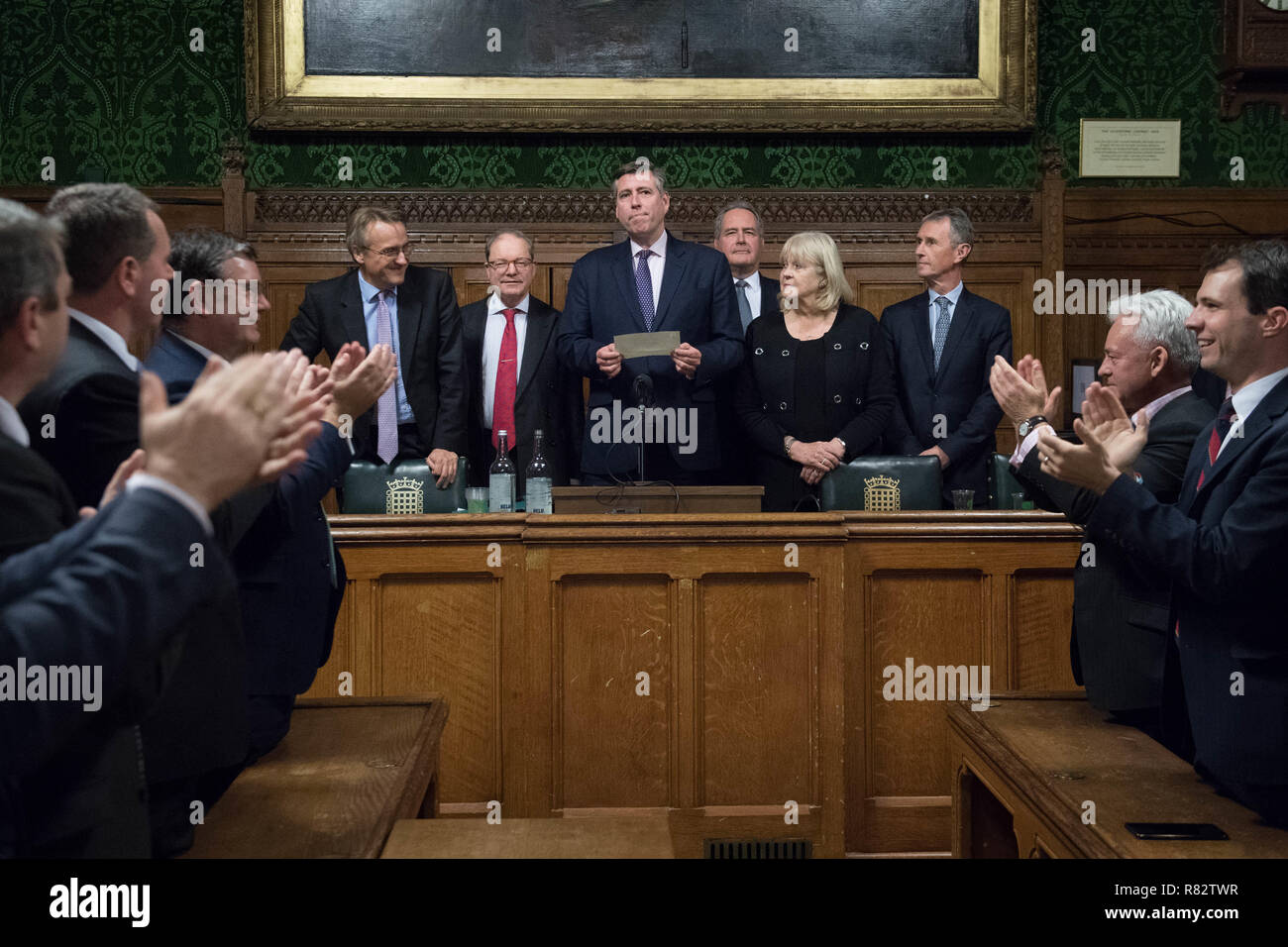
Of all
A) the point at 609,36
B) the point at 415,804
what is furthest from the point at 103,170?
the point at 415,804

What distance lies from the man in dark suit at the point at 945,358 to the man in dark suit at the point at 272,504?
2.74 metres

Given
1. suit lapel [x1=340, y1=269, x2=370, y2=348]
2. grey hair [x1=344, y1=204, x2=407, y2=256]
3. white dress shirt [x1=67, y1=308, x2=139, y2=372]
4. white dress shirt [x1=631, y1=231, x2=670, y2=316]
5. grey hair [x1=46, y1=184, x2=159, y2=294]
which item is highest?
grey hair [x1=344, y1=204, x2=407, y2=256]

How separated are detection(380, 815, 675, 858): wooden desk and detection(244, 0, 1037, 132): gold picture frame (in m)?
4.96

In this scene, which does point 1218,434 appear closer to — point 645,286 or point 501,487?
point 501,487

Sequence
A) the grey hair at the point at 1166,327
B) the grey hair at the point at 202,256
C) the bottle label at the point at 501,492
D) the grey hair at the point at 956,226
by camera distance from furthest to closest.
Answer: the grey hair at the point at 956,226
the bottle label at the point at 501,492
the grey hair at the point at 1166,327
the grey hair at the point at 202,256

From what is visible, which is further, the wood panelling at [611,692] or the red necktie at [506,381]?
the red necktie at [506,381]

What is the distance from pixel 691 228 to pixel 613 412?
2.45m

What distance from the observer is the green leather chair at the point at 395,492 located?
13.1ft

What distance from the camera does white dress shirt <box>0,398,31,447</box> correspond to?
1195 millimetres

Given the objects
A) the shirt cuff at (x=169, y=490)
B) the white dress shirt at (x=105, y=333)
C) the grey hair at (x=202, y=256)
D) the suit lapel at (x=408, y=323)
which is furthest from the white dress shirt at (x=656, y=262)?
the shirt cuff at (x=169, y=490)

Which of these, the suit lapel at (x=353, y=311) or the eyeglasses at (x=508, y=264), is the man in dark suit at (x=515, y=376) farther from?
the suit lapel at (x=353, y=311)

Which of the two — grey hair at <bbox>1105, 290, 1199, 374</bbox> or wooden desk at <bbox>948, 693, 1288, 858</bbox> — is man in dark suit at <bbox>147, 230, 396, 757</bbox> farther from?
grey hair at <bbox>1105, 290, 1199, 374</bbox>

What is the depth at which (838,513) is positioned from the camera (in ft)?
11.9

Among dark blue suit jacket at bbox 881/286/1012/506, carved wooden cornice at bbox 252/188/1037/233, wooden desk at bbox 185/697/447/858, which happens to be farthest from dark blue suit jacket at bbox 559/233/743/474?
carved wooden cornice at bbox 252/188/1037/233
